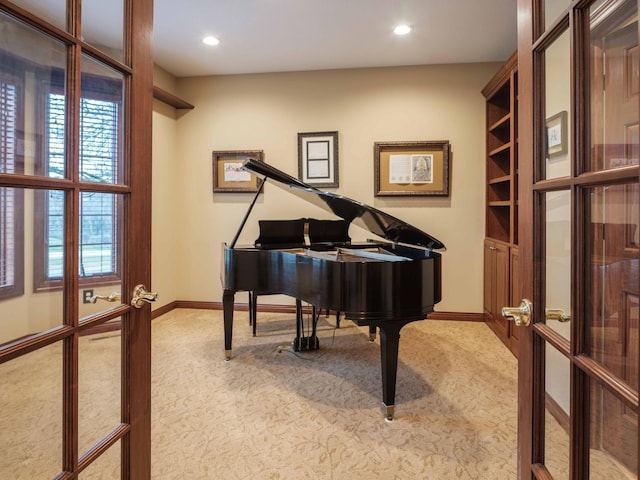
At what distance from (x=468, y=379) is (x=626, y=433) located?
223 centimetres

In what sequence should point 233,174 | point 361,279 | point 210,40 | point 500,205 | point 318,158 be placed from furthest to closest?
point 233,174, point 318,158, point 500,205, point 210,40, point 361,279

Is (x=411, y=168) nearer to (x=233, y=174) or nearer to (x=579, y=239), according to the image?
(x=233, y=174)

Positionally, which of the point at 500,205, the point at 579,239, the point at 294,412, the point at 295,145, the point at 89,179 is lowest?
the point at 294,412

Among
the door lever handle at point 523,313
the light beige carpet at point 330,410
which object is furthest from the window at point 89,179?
the light beige carpet at point 330,410

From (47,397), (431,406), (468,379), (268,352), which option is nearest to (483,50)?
(468,379)

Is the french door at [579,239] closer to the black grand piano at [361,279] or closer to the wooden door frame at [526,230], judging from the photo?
the wooden door frame at [526,230]

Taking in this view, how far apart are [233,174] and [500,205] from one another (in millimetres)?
2987

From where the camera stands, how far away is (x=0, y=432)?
25.3 inches

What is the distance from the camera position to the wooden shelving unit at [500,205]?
3.08 m

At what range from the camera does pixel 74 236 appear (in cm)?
76

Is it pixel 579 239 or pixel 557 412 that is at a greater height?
pixel 579 239

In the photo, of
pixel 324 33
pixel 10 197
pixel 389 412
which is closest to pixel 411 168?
pixel 324 33

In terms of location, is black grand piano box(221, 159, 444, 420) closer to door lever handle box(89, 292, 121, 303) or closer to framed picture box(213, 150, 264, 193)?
door lever handle box(89, 292, 121, 303)

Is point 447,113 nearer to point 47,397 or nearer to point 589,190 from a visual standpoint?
point 589,190
